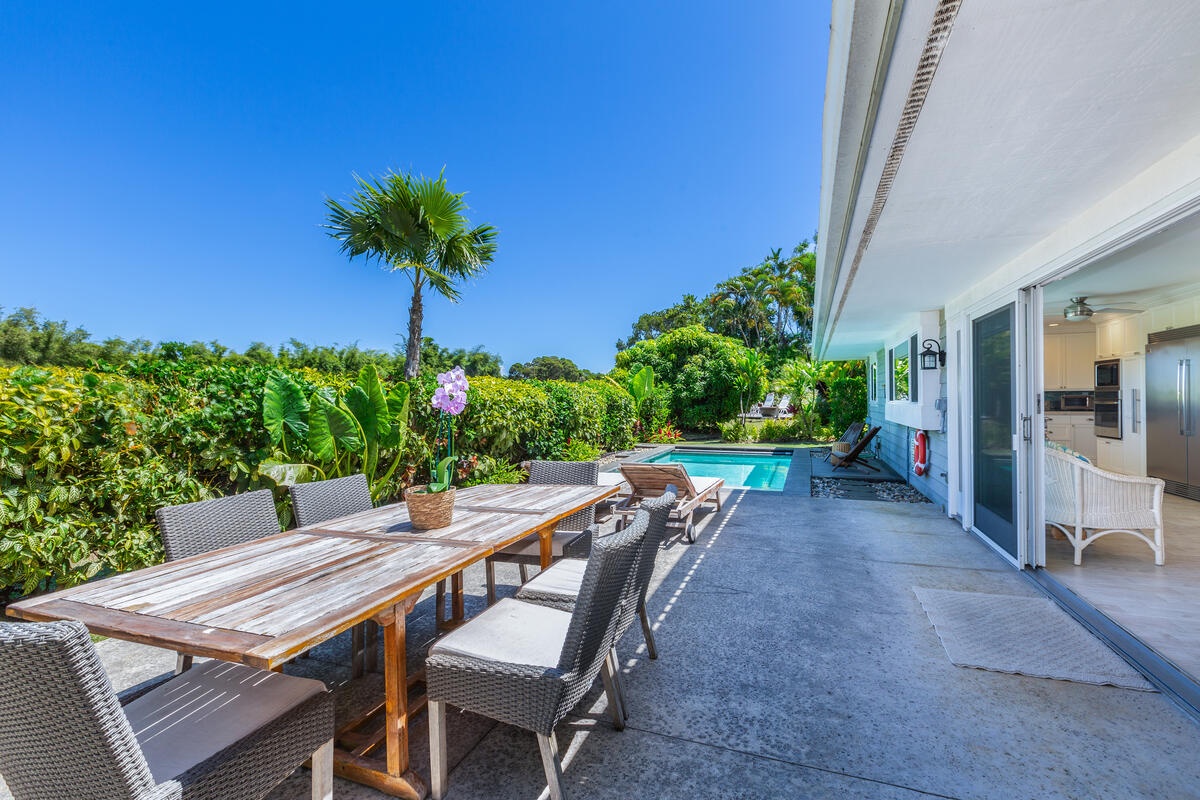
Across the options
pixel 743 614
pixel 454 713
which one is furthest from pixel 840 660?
pixel 454 713

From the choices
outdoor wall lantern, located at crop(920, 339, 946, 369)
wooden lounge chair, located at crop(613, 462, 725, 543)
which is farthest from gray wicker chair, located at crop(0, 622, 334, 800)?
outdoor wall lantern, located at crop(920, 339, 946, 369)

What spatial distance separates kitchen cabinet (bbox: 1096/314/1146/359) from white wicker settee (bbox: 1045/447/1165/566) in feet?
13.7

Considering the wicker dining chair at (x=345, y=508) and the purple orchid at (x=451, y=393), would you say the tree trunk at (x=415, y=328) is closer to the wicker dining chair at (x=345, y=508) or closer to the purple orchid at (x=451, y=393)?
the wicker dining chair at (x=345, y=508)

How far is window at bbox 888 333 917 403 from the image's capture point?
803 centimetres

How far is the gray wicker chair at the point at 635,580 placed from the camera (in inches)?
90.6

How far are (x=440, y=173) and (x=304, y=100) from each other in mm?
19421

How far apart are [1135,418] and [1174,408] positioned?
0.87 m

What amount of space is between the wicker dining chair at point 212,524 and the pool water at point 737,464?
26.3 ft

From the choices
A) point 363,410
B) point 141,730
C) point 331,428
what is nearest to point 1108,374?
point 363,410

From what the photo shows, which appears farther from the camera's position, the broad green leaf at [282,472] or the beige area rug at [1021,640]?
the broad green leaf at [282,472]

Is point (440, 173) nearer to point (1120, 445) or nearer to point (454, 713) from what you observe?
point (454, 713)

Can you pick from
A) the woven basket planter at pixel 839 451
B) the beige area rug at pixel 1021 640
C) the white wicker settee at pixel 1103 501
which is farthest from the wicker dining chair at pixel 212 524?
the woven basket planter at pixel 839 451

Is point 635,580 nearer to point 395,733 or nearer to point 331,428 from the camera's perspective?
point 395,733

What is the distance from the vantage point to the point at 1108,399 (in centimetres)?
780
